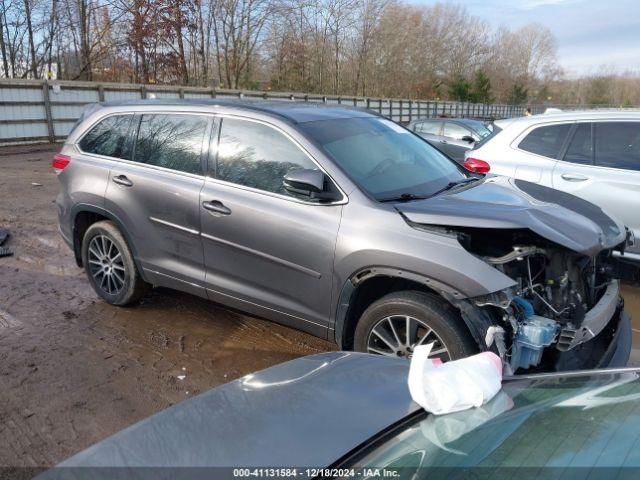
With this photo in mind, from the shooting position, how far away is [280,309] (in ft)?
11.6

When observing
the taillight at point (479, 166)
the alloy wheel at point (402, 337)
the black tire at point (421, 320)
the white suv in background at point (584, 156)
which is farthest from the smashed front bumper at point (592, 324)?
the taillight at point (479, 166)

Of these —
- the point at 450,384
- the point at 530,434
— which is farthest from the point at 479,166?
the point at 530,434

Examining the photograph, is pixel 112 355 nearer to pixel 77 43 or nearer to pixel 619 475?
pixel 619 475

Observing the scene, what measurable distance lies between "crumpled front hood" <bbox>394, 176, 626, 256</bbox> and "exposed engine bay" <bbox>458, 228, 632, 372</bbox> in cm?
10

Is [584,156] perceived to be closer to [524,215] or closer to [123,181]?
[524,215]

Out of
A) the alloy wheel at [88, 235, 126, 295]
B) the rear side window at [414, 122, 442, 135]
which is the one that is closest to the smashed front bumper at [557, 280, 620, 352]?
the alloy wheel at [88, 235, 126, 295]

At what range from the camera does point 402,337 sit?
10.0 ft

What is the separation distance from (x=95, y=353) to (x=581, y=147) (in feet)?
16.1

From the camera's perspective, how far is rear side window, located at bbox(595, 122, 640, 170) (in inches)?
199

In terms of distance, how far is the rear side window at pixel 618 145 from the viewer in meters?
5.05

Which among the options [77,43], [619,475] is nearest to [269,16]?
[77,43]

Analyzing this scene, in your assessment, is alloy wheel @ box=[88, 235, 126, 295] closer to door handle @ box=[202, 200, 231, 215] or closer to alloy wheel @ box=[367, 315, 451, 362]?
door handle @ box=[202, 200, 231, 215]

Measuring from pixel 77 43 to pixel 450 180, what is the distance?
29112mm

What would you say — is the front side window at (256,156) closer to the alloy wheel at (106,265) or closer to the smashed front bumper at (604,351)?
the alloy wheel at (106,265)
